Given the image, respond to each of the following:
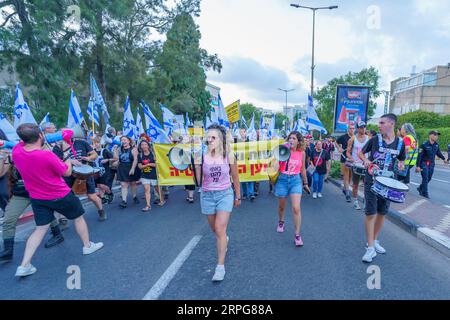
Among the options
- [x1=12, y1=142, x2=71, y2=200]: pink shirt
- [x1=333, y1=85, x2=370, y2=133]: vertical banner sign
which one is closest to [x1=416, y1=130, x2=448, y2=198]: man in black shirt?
[x1=333, y1=85, x2=370, y2=133]: vertical banner sign

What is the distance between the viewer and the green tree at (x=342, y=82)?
37.5 meters

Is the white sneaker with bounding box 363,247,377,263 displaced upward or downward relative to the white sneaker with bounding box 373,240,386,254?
upward

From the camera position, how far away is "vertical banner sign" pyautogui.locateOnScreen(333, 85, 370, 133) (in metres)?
10.5

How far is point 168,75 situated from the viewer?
831 inches

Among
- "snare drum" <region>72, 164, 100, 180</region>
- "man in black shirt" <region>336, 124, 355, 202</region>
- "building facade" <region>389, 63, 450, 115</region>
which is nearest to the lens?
"snare drum" <region>72, 164, 100, 180</region>

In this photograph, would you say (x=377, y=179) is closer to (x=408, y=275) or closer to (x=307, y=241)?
(x=408, y=275)

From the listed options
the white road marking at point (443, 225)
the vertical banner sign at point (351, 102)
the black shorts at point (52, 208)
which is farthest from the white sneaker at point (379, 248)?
the vertical banner sign at point (351, 102)

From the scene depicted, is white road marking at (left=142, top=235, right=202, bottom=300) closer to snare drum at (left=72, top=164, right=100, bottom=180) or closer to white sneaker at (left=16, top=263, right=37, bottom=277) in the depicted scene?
white sneaker at (left=16, top=263, right=37, bottom=277)

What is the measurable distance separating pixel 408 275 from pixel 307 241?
1375mm

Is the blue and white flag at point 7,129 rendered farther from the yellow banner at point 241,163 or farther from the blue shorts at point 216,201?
the blue shorts at point 216,201

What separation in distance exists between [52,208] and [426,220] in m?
6.35

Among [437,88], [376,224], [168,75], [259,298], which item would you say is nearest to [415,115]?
[437,88]

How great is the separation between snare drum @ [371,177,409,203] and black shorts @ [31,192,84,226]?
13.4ft

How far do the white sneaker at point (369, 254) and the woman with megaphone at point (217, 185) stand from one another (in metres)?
1.87
